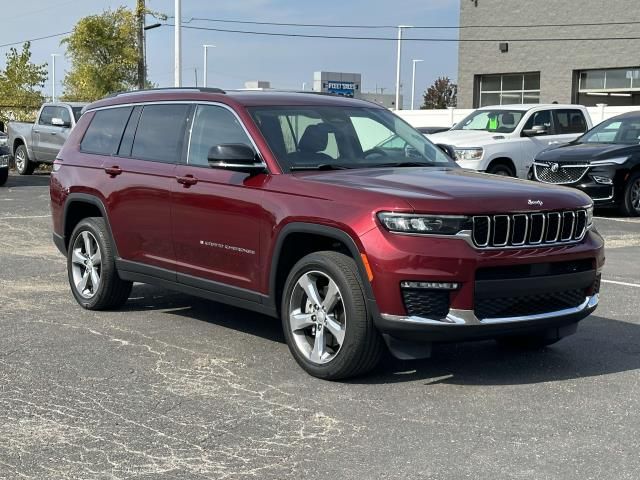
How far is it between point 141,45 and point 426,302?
99.7 ft

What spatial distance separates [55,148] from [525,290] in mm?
19538

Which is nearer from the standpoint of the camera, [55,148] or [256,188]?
[256,188]

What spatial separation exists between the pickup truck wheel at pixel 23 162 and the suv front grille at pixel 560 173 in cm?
1445

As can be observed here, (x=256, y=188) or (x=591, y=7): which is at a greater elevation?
(x=591, y=7)

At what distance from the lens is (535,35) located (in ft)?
135

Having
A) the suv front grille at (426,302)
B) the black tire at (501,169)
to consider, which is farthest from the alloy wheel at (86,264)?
the black tire at (501,169)

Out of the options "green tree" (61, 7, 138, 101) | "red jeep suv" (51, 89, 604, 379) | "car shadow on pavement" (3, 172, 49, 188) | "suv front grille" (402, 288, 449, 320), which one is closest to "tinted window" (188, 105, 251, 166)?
"red jeep suv" (51, 89, 604, 379)

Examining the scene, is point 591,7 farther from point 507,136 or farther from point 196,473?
point 196,473

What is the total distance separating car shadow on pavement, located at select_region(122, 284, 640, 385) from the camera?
5.81 metres

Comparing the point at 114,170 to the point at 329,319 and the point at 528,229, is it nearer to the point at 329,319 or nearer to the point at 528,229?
the point at 329,319

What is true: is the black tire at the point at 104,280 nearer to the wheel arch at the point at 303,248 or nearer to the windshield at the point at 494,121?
the wheel arch at the point at 303,248

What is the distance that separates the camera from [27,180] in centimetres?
2341

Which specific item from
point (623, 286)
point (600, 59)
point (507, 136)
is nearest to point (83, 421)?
point (623, 286)

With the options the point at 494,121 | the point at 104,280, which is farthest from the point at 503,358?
the point at 494,121
